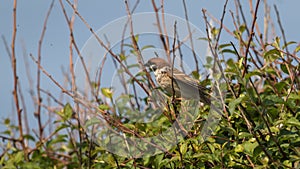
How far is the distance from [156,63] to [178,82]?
0.33m

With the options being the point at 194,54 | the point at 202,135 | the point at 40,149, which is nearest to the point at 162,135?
the point at 202,135

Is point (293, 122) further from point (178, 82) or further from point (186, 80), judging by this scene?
point (178, 82)

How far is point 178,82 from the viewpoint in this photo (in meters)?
4.19

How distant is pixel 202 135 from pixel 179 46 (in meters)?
1.13

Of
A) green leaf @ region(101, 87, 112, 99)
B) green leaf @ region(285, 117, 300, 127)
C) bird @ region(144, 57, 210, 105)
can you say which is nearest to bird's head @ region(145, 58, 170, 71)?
bird @ region(144, 57, 210, 105)

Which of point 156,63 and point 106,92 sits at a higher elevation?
point 156,63

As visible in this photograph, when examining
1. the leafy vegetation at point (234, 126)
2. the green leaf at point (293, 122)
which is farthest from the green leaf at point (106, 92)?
the green leaf at point (293, 122)

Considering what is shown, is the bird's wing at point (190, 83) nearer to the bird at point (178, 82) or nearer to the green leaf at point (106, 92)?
the bird at point (178, 82)

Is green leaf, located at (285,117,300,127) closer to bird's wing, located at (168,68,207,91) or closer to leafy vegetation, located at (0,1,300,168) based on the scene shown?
leafy vegetation, located at (0,1,300,168)

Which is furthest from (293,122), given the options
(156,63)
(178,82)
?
(178,82)

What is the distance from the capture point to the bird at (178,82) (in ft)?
11.8

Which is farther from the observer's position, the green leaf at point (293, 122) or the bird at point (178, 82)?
the bird at point (178, 82)

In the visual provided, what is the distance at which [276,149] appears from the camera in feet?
8.94

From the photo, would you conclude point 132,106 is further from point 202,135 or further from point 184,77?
point 202,135
